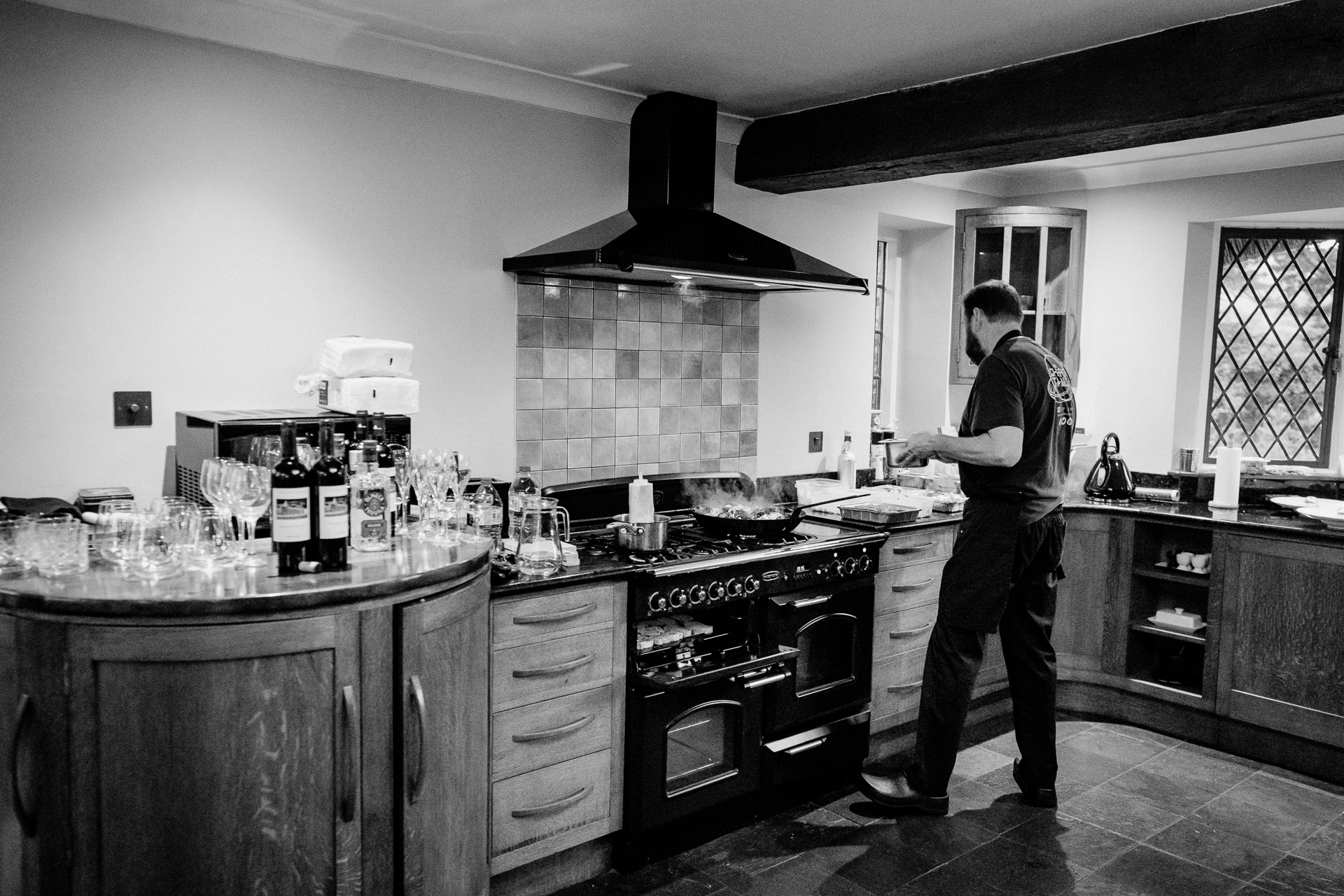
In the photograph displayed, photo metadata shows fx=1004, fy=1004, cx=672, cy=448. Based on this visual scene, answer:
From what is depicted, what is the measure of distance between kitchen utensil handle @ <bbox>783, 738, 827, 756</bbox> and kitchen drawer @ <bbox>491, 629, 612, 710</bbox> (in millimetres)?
788

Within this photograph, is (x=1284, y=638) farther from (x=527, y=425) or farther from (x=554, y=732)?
(x=527, y=425)

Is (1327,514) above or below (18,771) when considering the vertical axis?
above

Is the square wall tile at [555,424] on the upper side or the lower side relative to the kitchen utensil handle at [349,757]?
upper

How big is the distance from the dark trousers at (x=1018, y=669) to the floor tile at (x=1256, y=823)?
21.2 inches

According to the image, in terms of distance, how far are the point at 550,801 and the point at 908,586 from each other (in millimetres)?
1664

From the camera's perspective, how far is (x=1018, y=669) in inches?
136

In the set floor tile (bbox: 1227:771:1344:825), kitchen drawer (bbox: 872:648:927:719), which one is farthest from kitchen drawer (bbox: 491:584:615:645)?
floor tile (bbox: 1227:771:1344:825)

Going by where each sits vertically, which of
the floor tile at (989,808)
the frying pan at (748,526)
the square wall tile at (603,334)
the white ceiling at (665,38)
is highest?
the white ceiling at (665,38)

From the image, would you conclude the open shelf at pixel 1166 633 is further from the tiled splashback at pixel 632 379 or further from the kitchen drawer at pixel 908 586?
the tiled splashback at pixel 632 379

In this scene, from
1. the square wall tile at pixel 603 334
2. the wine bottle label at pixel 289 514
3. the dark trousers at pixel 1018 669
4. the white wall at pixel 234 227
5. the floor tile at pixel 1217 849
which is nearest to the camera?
the wine bottle label at pixel 289 514

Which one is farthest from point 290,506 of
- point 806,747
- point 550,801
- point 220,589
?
point 806,747

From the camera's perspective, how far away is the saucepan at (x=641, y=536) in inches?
123

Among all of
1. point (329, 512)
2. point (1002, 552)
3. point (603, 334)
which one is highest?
point (603, 334)

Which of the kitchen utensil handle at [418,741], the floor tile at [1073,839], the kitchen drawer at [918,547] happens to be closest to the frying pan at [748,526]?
the kitchen drawer at [918,547]
